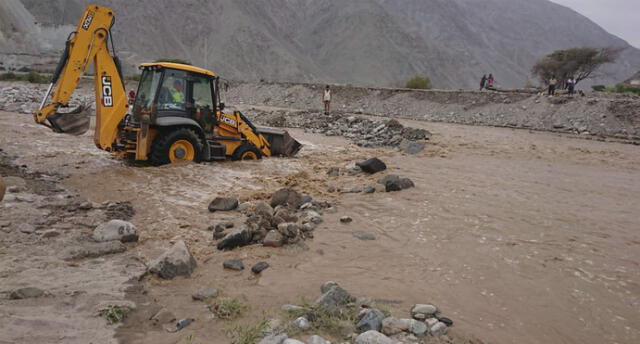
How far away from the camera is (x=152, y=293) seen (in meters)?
4.11

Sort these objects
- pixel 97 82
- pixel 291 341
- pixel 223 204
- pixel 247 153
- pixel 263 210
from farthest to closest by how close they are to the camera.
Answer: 1. pixel 247 153
2. pixel 97 82
3. pixel 223 204
4. pixel 263 210
5. pixel 291 341

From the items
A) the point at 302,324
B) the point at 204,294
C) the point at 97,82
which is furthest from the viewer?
the point at 97,82

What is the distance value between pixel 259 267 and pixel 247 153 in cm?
660

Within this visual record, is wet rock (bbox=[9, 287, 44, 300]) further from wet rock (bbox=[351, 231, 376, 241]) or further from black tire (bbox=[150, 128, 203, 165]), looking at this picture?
black tire (bbox=[150, 128, 203, 165])

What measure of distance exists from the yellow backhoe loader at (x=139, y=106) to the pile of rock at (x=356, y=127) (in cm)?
732

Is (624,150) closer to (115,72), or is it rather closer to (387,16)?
(115,72)

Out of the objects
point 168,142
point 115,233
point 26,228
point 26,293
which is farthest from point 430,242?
point 168,142

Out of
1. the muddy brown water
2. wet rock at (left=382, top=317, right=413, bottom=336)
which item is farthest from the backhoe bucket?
wet rock at (left=382, top=317, right=413, bottom=336)

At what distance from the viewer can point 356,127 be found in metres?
20.3

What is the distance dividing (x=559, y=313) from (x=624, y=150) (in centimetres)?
1575

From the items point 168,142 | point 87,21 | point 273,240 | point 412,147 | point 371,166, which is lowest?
point 273,240

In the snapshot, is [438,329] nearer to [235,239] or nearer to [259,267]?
[259,267]

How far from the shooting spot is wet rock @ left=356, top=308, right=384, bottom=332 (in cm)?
341

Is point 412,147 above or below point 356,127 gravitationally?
below
